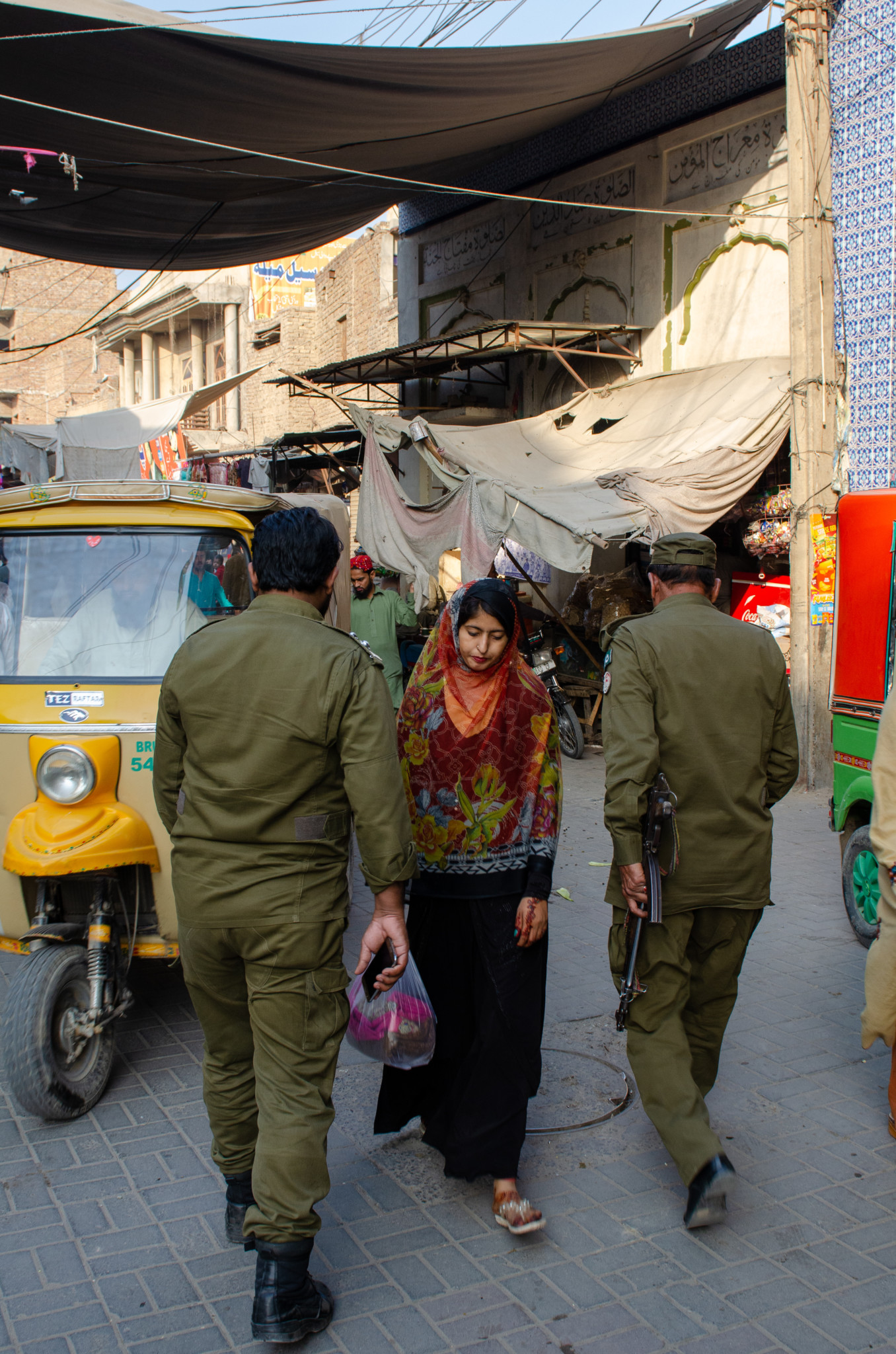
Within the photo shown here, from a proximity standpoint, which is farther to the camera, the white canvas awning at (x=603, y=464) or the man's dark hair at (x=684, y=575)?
the white canvas awning at (x=603, y=464)

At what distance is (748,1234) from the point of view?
2.89 metres

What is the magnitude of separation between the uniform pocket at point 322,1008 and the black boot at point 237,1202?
1.80ft

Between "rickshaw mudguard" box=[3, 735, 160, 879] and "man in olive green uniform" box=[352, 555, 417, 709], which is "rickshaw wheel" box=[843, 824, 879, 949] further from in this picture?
"man in olive green uniform" box=[352, 555, 417, 709]

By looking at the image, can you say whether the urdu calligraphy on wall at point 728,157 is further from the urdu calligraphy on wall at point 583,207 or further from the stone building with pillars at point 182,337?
the stone building with pillars at point 182,337

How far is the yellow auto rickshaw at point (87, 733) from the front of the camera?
3508 millimetres

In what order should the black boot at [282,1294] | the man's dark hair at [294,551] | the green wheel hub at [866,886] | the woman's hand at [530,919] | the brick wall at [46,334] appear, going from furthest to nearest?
the brick wall at [46,334]
the green wheel hub at [866,886]
the woman's hand at [530,919]
the man's dark hair at [294,551]
the black boot at [282,1294]

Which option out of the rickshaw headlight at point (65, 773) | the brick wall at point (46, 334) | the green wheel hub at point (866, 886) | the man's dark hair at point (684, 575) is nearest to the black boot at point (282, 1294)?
the rickshaw headlight at point (65, 773)

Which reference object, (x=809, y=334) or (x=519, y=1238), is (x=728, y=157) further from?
(x=519, y=1238)

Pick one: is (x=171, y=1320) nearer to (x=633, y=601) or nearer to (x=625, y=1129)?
(x=625, y=1129)

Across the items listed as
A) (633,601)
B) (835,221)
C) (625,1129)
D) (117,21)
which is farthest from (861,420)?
(625,1129)

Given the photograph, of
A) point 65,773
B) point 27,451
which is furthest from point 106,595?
point 27,451

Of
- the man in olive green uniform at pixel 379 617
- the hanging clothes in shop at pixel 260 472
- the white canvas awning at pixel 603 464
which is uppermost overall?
the hanging clothes in shop at pixel 260 472

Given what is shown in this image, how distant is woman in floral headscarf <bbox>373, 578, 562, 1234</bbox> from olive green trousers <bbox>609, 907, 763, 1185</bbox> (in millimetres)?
283

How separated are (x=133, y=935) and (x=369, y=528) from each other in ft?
23.6
